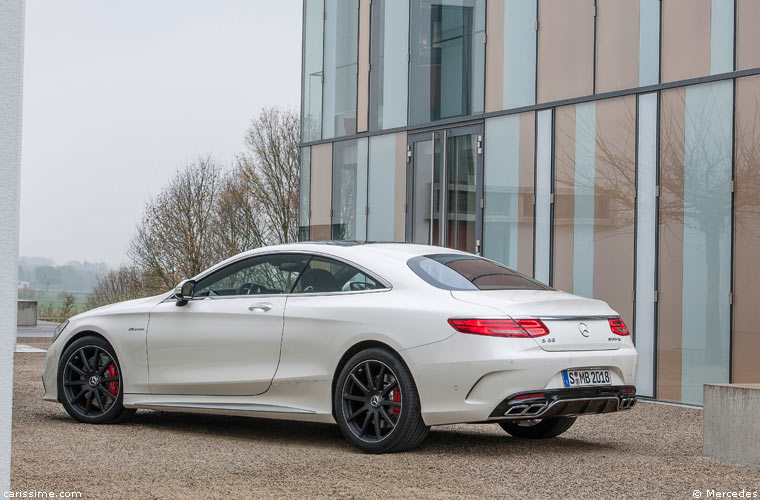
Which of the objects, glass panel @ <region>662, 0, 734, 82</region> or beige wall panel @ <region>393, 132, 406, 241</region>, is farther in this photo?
beige wall panel @ <region>393, 132, 406, 241</region>

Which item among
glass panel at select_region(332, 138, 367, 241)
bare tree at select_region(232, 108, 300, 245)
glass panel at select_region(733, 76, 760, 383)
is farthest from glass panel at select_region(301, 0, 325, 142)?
bare tree at select_region(232, 108, 300, 245)

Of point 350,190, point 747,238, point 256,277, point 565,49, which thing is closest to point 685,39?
point 565,49

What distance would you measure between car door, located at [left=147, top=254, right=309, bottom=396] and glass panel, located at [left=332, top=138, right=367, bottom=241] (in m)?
9.24

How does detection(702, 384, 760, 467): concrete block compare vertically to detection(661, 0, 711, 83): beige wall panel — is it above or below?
below

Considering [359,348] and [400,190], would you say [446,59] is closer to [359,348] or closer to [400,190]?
[400,190]

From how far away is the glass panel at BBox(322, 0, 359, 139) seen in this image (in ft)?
58.9

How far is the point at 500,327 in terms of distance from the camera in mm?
6598

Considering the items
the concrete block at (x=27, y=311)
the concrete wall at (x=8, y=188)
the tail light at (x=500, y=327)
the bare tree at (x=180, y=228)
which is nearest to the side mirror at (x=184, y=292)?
the tail light at (x=500, y=327)

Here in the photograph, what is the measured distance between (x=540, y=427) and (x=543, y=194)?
252 inches

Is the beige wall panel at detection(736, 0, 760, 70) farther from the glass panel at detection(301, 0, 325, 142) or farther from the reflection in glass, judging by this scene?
the glass panel at detection(301, 0, 325, 142)

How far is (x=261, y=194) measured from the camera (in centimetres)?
4412

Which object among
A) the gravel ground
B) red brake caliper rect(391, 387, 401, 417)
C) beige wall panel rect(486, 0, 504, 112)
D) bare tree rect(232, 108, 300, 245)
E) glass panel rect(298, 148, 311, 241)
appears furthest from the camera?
bare tree rect(232, 108, 300, 245)

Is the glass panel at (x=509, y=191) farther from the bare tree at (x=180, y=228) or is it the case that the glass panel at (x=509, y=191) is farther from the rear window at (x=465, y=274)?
the bare tree at (x=180, y=228)

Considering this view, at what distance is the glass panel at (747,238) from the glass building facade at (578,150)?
2 centimetres
